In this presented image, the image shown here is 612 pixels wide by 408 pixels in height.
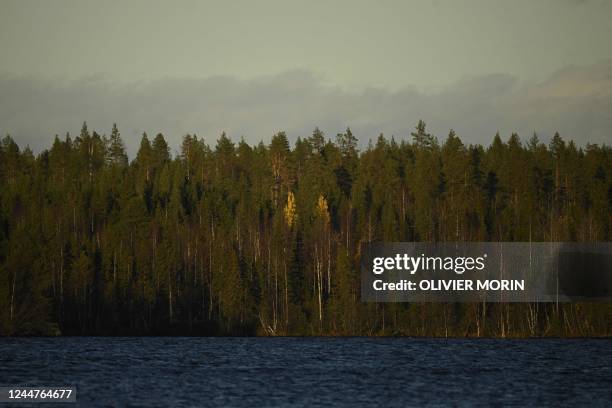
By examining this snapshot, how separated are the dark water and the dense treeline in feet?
37.9

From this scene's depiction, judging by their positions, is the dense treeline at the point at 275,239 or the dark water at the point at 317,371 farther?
the dense treeline at the point at 275,239

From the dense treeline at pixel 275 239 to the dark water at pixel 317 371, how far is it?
1157 cm

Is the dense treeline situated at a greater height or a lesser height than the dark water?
greater

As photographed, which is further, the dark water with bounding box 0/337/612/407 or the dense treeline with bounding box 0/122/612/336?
the dense treeline with bounding box 0/122/612/336

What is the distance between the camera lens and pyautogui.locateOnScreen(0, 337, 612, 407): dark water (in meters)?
56.7

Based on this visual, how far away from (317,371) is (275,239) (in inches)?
2551

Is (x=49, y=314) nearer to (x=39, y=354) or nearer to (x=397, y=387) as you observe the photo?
(x=39, y=354)

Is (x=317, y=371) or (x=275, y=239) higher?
(x=275, y=239)

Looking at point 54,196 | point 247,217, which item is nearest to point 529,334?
point 247,217

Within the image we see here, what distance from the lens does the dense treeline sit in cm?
12688

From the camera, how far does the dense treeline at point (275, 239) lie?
126875 mm

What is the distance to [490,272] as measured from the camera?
134 meters

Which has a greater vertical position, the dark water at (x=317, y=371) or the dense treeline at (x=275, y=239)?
the dense treeline at (x=275, y=239)

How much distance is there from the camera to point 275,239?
456 feet
